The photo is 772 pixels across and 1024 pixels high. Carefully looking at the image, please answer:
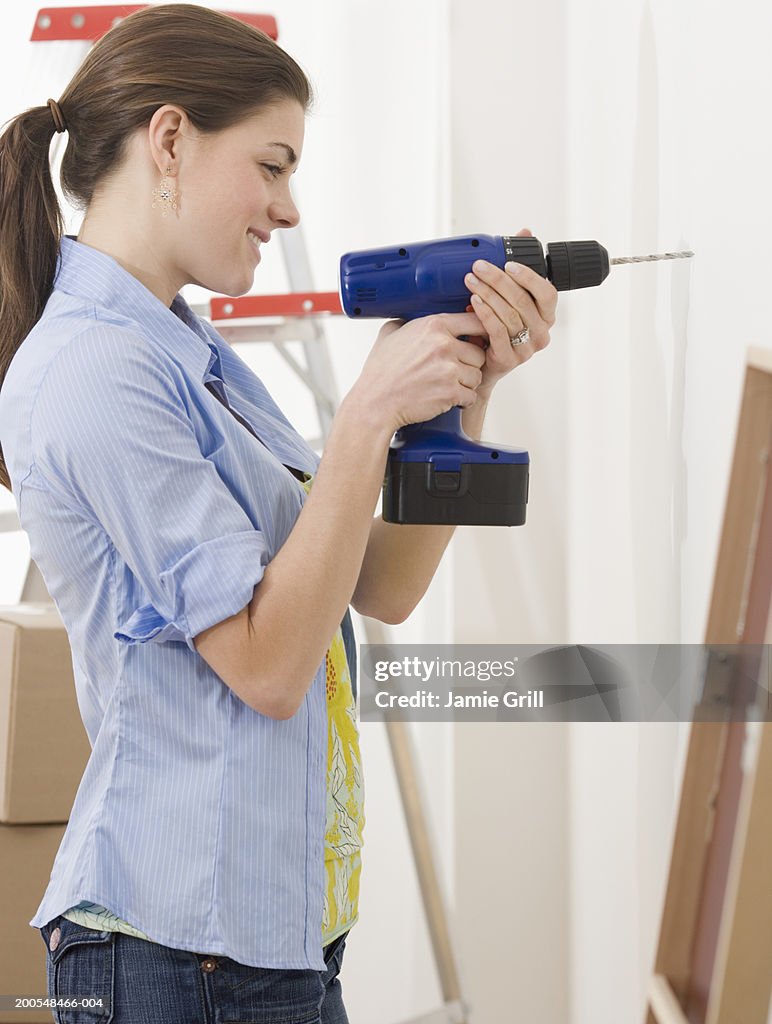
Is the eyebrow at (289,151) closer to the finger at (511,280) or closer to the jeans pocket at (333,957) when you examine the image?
the finger at (511,280)

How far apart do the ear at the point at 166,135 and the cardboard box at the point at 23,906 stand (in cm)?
122

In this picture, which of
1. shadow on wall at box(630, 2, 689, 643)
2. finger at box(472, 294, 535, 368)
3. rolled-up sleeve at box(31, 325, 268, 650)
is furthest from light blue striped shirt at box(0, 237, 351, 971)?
shadow on wall at box(630, 2, 689, 643)

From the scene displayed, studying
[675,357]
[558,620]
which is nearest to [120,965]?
[675,357]

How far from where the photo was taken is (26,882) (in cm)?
175

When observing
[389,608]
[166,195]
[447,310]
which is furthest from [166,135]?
[389,608]

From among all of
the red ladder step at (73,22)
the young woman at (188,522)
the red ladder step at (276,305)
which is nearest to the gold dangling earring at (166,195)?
the young woman at (188,522)

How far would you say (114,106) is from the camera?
2.77ft

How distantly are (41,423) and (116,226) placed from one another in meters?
0.20

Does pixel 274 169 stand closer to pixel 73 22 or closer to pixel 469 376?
pixel 469 376

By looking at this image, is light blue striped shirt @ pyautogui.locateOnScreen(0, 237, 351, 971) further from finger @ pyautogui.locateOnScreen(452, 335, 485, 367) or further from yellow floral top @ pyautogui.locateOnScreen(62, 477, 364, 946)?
finger @ pyautogui.locateOnScreen(452, 335, 485, 367)

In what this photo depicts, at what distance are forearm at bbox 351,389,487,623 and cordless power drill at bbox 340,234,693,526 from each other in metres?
0.10

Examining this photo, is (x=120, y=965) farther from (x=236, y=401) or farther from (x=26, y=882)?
(x=26, y=882)

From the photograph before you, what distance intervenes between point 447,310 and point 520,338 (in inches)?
2.5

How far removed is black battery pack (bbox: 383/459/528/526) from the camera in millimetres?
910
